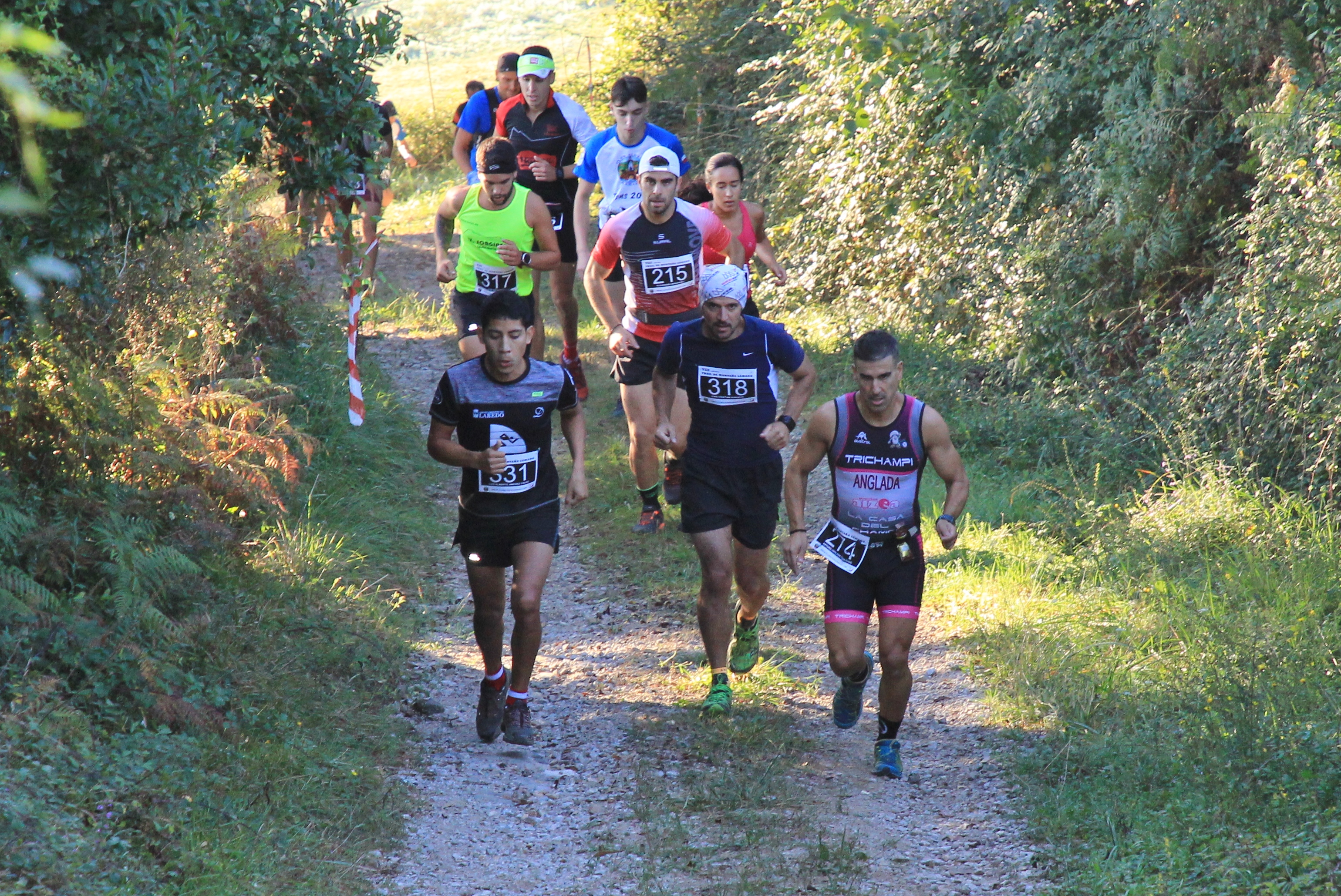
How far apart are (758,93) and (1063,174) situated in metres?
7.08

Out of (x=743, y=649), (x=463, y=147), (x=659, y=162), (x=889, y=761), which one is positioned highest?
(x=463, y=147)

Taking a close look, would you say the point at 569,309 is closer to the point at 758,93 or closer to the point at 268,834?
the point at 268,834

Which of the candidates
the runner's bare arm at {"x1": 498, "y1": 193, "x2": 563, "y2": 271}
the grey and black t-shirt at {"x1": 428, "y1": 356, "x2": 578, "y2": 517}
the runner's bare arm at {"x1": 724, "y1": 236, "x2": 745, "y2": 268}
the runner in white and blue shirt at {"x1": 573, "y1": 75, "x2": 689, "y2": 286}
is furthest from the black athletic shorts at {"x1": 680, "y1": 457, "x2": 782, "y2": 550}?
the runner in white and blue shirt at {"x1": 573, "y1": 75, "x2": 689, "y2": 286}

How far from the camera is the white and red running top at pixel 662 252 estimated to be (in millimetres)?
7469

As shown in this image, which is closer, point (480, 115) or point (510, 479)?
point (510, 479)

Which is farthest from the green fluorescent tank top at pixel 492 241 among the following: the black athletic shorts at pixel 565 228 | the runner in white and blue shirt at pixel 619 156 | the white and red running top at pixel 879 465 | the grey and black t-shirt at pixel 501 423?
the white and red running top at pixel 879 465

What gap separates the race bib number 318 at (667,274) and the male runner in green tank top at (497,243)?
878mm

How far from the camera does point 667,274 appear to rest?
7.53 m

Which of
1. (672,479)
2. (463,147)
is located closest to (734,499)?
(672,479)

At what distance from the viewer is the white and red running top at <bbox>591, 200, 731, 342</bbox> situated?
747 cm

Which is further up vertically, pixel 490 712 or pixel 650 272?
pixel 650 272

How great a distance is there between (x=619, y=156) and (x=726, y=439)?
3874mm

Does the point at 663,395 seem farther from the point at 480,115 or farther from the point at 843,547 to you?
the point at 480,115

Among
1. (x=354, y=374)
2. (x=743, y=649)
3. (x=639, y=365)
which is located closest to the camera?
(x=743, y=649)
